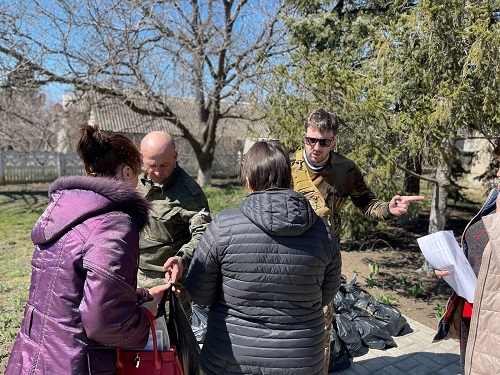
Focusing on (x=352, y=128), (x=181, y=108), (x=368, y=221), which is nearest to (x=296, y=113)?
(x=352, y=128)

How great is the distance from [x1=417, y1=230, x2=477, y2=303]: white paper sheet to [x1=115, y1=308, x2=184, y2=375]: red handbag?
1458mm

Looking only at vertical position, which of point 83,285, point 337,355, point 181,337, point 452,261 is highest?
point 83,285

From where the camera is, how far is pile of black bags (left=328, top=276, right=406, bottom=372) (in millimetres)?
3279

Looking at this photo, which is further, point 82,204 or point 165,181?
point 165,181

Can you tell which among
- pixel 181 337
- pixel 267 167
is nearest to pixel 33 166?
pixel 181 337

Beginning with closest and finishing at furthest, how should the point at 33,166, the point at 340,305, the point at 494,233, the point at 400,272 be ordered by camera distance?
the point at 494,233 → the point at 340,305 → the point at 400,272 → the point at 33,166

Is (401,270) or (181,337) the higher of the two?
(181,337)

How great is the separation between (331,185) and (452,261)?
0.86m

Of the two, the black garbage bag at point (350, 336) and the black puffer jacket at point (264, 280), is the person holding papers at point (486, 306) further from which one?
the black garbage bag at point (350, 336)

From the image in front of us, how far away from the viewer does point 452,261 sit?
6.79 ft

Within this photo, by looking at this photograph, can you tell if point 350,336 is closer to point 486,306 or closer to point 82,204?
point 486,306

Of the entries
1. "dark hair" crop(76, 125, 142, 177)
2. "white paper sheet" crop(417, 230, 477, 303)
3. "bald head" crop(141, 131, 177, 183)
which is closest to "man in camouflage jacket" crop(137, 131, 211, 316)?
"bald head" crop(141, 131, 177, 183)

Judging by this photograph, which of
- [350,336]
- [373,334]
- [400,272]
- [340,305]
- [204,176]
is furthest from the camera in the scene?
[204,176]

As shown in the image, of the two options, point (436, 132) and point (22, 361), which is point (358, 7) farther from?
point (22, 361)
